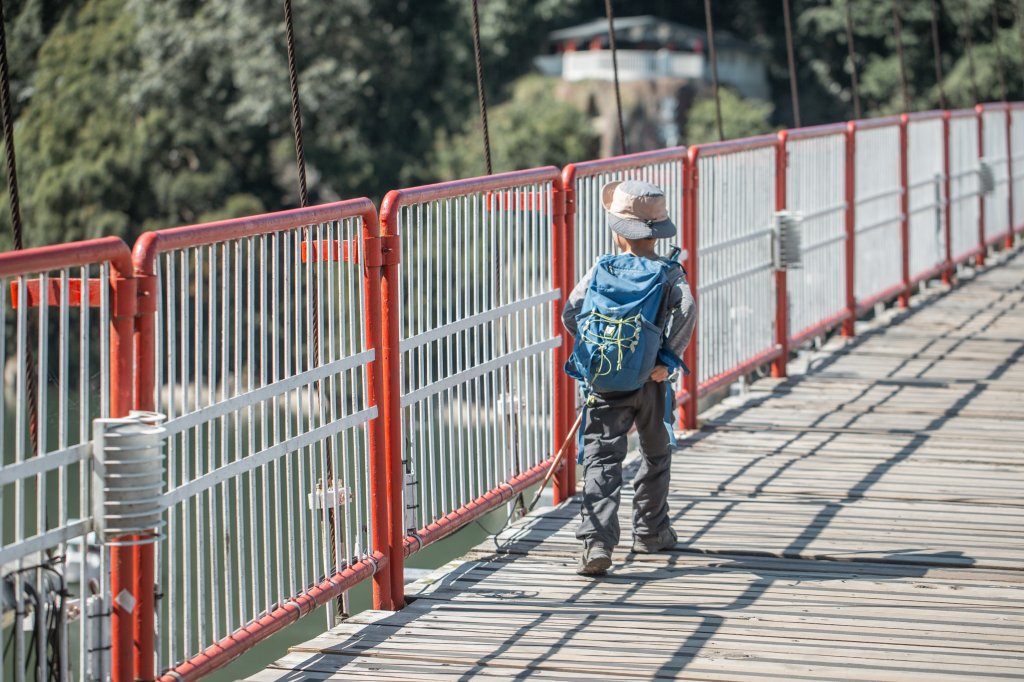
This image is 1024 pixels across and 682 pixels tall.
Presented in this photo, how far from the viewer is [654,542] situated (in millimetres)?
5906

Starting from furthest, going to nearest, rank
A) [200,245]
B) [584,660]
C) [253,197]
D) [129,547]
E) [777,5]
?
[777,5] → [253,197] → [584,660] → [200,245] → [129,547]

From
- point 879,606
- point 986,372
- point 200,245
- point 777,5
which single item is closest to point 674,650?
point 879,606

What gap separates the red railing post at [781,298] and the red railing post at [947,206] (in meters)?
4.47

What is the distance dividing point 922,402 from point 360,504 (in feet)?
16.0

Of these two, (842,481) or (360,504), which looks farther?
(842,481)

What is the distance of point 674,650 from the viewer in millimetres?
4789

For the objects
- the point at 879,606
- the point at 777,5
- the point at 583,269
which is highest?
the point at 777,5

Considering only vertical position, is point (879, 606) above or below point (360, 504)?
below

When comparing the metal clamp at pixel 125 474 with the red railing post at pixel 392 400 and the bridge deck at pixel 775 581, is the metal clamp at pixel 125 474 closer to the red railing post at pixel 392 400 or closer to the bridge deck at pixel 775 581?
the bridge deck at pixel 775 581

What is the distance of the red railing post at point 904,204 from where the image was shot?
492 inches

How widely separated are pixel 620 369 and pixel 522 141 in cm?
4888

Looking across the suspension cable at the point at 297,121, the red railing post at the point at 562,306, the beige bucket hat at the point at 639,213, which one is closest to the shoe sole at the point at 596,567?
the beige bucket hat at the point at 639,213

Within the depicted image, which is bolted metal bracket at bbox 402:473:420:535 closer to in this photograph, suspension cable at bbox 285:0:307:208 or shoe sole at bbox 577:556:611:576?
shoe sole at bbox 577:556:611:576

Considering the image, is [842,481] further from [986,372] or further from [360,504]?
[986,372]
